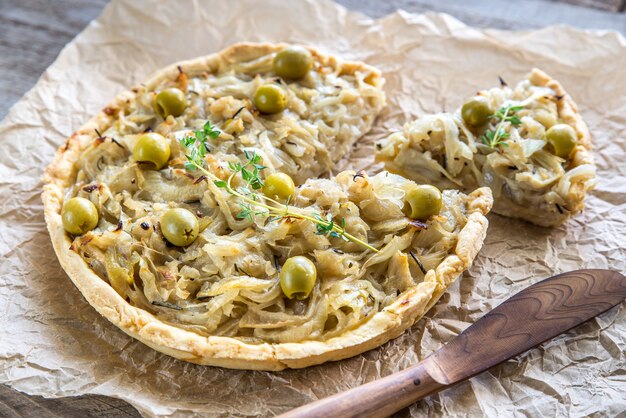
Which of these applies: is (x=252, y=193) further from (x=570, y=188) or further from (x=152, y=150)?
(x=570, y=188)

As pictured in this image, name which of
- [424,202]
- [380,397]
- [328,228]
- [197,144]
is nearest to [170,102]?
[197,144]

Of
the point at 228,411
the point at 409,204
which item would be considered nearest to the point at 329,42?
the point at 409,204

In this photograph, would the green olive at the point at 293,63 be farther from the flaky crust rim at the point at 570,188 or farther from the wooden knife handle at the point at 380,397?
the wooden knife handle at the point at 380,397

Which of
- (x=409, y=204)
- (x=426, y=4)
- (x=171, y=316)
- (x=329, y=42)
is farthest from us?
(x=426, y=4)

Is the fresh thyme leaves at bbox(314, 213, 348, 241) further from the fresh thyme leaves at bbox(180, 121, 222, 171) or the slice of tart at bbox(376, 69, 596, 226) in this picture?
the slice of tart at bbox(376, 69, 596, 226)

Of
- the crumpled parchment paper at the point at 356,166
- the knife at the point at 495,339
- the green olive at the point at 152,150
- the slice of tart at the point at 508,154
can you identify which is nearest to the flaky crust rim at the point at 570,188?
the slice of tart at the point at 508,154

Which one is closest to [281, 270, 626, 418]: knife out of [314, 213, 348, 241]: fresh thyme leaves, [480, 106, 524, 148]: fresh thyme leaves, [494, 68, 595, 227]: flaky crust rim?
[494, 68, 595, 227]: flaky crust rim

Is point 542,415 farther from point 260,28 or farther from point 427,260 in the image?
point 260,28
